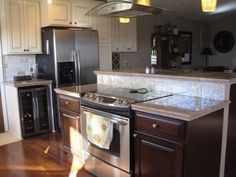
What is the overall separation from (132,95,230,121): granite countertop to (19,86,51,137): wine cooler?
2365mm

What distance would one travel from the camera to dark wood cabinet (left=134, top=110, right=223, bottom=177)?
1802 mm

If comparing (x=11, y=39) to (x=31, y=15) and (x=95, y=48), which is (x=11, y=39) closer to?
(x=31, y=15)

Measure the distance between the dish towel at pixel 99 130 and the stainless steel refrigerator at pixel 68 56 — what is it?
1656 millimetres

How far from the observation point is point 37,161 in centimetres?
304

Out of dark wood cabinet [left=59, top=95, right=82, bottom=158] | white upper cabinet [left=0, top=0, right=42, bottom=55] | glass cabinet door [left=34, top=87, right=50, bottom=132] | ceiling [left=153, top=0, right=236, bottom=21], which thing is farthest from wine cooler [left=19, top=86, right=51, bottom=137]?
ceiling [left=153, top=0, right=236, bottom=21]

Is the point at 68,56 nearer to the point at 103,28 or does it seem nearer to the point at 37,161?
the point at 103,28

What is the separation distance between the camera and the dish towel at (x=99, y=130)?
2.34 meters

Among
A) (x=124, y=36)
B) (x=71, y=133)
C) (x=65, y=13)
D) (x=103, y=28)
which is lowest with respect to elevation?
(x=71, y=133)

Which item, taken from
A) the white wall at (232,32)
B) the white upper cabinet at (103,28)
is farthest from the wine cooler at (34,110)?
the white wall at (232,32)

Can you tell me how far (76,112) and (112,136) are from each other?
690mm

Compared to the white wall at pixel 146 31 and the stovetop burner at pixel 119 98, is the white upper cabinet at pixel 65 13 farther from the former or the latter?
the stovetop burner at pixel 119 98

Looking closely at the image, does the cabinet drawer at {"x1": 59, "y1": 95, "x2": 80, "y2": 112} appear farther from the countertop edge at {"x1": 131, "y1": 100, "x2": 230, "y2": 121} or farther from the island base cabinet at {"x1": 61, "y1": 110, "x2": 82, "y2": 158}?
the countertop edge at {"x1": 131, "y1": 100, "x2": 230, "y2": 121}

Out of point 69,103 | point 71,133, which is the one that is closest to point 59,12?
point 69,103

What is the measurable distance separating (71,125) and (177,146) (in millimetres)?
1523
